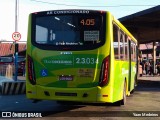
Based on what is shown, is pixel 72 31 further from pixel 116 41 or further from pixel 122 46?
pixel 122 46

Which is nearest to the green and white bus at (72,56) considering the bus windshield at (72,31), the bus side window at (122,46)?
the bus windshield at (72,31)

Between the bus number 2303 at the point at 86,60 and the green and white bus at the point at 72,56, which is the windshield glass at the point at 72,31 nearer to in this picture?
the green and white bus at the point at 72,56

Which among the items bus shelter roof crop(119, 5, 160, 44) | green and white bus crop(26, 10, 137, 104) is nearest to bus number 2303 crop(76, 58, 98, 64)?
green and white bus crop(26, 10, 137, 104)

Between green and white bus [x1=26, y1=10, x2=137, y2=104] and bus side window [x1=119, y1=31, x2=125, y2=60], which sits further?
bus side window [x1=119, y1=31, x2=125, y2=60]

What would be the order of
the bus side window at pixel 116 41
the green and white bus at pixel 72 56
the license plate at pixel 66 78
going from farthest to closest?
the bus side window at pixel 116 41 < the license plate at pixel 66 78 < the green and white bus at pixel 72 56

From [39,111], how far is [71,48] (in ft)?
7.49

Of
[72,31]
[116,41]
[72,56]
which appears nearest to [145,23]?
[116,41]

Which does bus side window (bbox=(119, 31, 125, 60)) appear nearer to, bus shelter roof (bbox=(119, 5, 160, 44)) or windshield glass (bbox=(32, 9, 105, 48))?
windshield glass (bbox=(32, 9, 105, 48))

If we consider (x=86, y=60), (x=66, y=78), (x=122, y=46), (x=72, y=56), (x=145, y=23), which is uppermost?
(x=145, y=23)

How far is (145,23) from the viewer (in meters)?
38.8

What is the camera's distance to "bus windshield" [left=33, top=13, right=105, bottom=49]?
11.5m

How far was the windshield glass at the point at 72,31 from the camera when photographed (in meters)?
11.5

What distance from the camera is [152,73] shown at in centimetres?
5312

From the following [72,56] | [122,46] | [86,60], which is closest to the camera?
[86,60]
